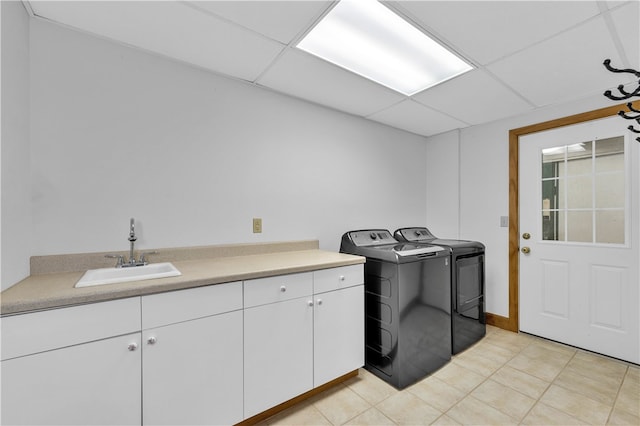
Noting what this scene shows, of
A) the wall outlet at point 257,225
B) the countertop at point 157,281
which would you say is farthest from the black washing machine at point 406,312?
the wall outlet at point 257,225

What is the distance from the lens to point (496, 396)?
1.87 m

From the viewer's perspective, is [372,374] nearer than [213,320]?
No

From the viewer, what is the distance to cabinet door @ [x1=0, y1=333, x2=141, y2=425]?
1.00m

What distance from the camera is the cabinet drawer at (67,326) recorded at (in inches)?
39.0

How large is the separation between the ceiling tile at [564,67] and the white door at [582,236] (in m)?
0.43

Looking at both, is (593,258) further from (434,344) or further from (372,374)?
(372,374)

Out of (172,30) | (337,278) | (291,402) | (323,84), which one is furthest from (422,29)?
(291,402)

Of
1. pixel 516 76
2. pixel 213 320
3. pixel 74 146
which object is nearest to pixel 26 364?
pixel 213 320

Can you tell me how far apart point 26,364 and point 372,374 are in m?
2.02

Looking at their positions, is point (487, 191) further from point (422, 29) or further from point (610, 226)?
point (422, 29)

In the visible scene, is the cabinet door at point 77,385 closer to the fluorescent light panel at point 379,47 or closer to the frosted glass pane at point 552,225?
the fluorescent light panel at point 379,47

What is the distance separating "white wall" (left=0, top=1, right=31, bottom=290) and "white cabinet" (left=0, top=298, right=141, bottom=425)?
349mm

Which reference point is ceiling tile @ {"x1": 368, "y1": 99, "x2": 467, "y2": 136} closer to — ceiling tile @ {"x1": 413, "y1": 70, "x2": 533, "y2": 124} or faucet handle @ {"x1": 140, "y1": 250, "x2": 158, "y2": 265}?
ceiling tile @ {"x1": 413, "y1": 70, "x2": 533, "y2": 124}

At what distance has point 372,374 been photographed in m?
2.15
